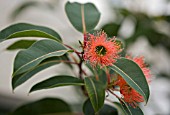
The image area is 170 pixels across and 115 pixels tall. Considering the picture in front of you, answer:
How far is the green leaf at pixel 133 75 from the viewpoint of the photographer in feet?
1.92

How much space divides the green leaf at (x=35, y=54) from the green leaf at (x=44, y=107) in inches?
13.1

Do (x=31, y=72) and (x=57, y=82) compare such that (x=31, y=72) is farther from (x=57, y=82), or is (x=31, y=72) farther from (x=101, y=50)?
(x=101, y=50)

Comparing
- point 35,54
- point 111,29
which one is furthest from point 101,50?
point 111,29

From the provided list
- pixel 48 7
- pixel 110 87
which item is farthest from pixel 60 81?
pixel 48 7

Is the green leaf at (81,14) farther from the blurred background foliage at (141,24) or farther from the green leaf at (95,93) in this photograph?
the blurred background foliage at (141,24)

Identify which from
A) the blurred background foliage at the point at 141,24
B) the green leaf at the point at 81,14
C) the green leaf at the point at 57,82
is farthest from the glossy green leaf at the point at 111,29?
the green leaf at the point at 57,82

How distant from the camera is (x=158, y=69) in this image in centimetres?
167

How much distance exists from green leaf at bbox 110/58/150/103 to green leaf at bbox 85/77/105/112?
0.08 metres

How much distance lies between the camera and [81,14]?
826 mm

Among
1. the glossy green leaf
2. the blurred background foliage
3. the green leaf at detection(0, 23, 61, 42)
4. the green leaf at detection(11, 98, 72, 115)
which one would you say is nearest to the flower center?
the green leaf at detection(0, 23, 61, 42)

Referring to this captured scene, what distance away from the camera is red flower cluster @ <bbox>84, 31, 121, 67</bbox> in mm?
617

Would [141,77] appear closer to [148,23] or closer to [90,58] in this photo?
[90,58]

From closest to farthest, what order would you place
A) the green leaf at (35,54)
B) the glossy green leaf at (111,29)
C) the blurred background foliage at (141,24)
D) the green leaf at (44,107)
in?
the green leaf at (35,54)
the green leaf at (44,107)
the glossy green leaf at (111,29)
the blurred background foliage at (141,24)

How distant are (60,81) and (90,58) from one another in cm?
14
